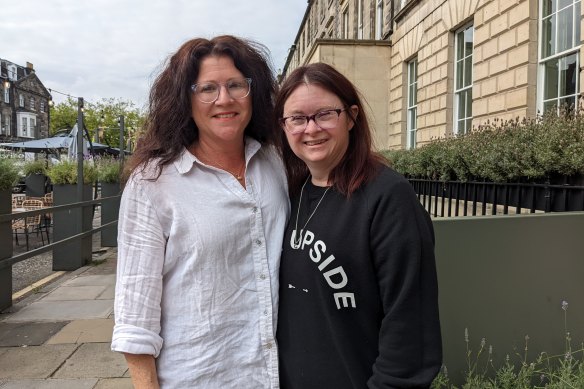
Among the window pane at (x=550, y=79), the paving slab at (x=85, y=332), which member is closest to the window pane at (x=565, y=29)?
the window pane at (x=550, y=79)

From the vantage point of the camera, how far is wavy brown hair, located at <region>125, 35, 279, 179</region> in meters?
1.51

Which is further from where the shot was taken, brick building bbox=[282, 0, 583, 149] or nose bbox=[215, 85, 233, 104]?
brick building bbox=[282, 0, 583, 149]

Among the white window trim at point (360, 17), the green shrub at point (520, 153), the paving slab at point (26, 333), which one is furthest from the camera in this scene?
the white window trim at point (360, 17)

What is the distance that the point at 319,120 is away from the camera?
4.67 feet

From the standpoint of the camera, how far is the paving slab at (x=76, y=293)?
5574 millimetres

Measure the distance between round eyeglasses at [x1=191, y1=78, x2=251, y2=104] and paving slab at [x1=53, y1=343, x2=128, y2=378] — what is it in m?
2.81

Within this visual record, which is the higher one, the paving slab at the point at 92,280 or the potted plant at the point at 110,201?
the potted plant at the point at 110,201

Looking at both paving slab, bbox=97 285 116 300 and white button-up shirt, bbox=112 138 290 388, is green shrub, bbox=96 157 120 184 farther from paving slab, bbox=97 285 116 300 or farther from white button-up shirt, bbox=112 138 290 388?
white button-up shirt, bbox=112 138 290 388

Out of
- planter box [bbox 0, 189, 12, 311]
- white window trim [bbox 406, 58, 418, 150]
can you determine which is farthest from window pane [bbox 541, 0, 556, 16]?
planter box [bbox 0, 189, 12, 311]

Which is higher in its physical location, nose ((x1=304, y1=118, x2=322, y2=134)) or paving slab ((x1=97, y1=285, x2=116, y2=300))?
nose ((x1=304, y1=118, x2=322, y2=134))

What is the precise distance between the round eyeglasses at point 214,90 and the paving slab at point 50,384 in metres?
2.76

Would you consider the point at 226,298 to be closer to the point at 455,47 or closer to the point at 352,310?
the point at 352,310

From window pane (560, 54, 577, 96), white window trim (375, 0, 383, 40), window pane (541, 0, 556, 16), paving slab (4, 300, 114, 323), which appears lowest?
paving slab (4, 300, 114, 323)

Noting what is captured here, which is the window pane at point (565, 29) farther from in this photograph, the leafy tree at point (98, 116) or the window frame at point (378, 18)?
the leafy tree at point (98, 116)
